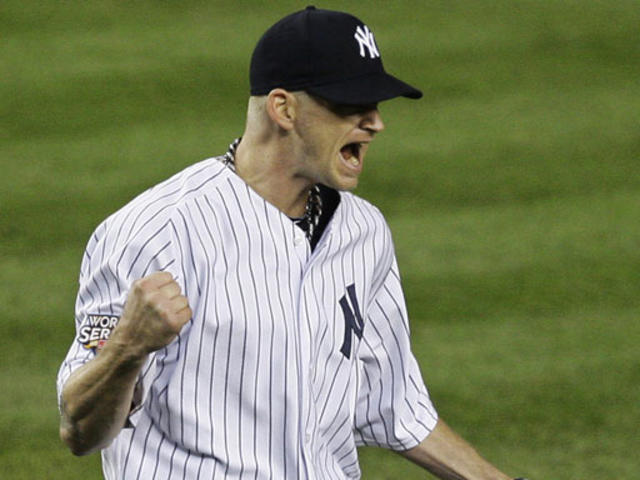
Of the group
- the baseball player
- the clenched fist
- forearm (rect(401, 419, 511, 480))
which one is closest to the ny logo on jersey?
the baseball player

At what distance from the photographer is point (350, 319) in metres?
3.20

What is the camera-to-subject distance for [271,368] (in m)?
2.96

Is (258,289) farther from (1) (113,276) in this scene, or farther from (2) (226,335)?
(1) (113,276)

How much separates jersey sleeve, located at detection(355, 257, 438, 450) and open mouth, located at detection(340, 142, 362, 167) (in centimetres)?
39

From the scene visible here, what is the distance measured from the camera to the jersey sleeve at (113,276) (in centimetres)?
280

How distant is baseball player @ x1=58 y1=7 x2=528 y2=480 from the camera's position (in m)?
2.84

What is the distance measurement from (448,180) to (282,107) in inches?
160

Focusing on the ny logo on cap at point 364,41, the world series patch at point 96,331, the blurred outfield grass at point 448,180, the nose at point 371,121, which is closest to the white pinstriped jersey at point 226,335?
the world series patch at point 96,331

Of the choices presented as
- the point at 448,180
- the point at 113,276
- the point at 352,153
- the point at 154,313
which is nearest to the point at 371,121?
the point at 352,153

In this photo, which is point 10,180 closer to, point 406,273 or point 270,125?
point 406,273

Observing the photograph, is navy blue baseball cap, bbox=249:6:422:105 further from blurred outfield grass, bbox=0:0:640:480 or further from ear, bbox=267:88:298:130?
blurred outfield grass, bbox=0:0:640:480

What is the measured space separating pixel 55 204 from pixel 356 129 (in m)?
4.21

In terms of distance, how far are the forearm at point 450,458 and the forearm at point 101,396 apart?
0.99 m

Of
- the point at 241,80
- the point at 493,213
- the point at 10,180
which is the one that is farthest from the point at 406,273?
the point at 10,180
